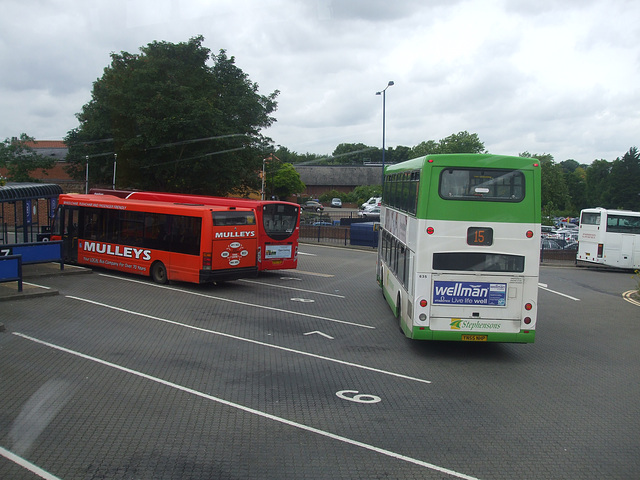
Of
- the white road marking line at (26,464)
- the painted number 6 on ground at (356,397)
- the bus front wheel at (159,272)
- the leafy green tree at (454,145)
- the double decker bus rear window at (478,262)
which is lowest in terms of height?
the white road marking line at (26,464)

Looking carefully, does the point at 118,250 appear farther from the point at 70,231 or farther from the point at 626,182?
the point at 626,182

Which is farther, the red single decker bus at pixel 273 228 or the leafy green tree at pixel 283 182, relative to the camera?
the leafy green tree at pixel 283 182

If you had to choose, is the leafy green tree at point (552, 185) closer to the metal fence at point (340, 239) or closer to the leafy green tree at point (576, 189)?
the leafy green tree at point (576, 189)

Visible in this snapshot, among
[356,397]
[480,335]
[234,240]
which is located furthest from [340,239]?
[356,397]

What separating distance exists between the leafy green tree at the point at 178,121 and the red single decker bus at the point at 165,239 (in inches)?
620

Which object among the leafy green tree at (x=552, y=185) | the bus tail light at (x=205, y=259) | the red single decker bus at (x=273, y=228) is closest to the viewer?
the bus tail light at (x=205, y=259)

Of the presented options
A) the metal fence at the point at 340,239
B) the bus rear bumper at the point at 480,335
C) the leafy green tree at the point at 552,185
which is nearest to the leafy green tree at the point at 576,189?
the leafy green tree at the point at 552,185

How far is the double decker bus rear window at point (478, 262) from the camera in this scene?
35.5 feet

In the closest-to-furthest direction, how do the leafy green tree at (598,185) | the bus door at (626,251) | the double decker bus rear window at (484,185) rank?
the double decker bus rear window at (484,185) → the bus door at (626,251) → the leafy green tree at (598,185)

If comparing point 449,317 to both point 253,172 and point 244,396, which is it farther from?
point 253,172

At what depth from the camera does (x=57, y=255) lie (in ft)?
60.6

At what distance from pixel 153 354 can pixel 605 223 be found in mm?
26181

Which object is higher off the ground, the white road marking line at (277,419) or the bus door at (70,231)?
the bus door at (70,231)

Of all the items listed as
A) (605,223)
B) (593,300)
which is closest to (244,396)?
(593,300)
